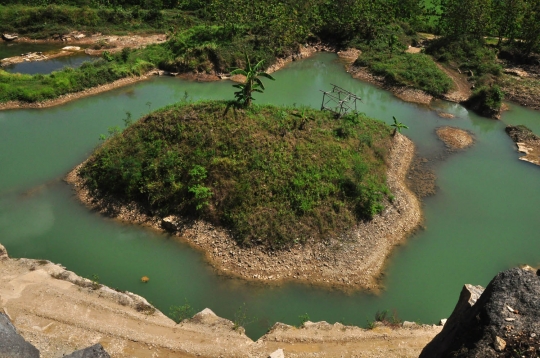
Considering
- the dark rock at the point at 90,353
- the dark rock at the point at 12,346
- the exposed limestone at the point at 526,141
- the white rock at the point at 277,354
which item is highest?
the exposed limestone at the point at 526,141

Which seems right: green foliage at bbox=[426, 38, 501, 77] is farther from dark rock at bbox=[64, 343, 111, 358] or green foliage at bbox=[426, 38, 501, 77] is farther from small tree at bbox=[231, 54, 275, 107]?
dark rock at bbox=[64, 343, 111, 358]

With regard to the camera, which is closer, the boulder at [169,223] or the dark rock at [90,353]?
the dark rock at [90,353]

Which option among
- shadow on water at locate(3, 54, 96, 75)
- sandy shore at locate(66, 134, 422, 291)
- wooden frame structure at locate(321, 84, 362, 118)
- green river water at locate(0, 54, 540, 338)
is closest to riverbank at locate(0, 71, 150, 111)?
green river water at locate(0, 54, 540, 338)

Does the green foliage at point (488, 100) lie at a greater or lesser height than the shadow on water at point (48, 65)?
greater

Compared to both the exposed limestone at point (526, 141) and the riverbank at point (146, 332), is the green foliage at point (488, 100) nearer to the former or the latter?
the exposed limestone at point (526, 141)

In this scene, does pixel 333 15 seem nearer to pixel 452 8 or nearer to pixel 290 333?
pixel 452 8

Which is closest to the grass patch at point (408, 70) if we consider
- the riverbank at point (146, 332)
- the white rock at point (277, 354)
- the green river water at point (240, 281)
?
the green river water at point (240, 281)
